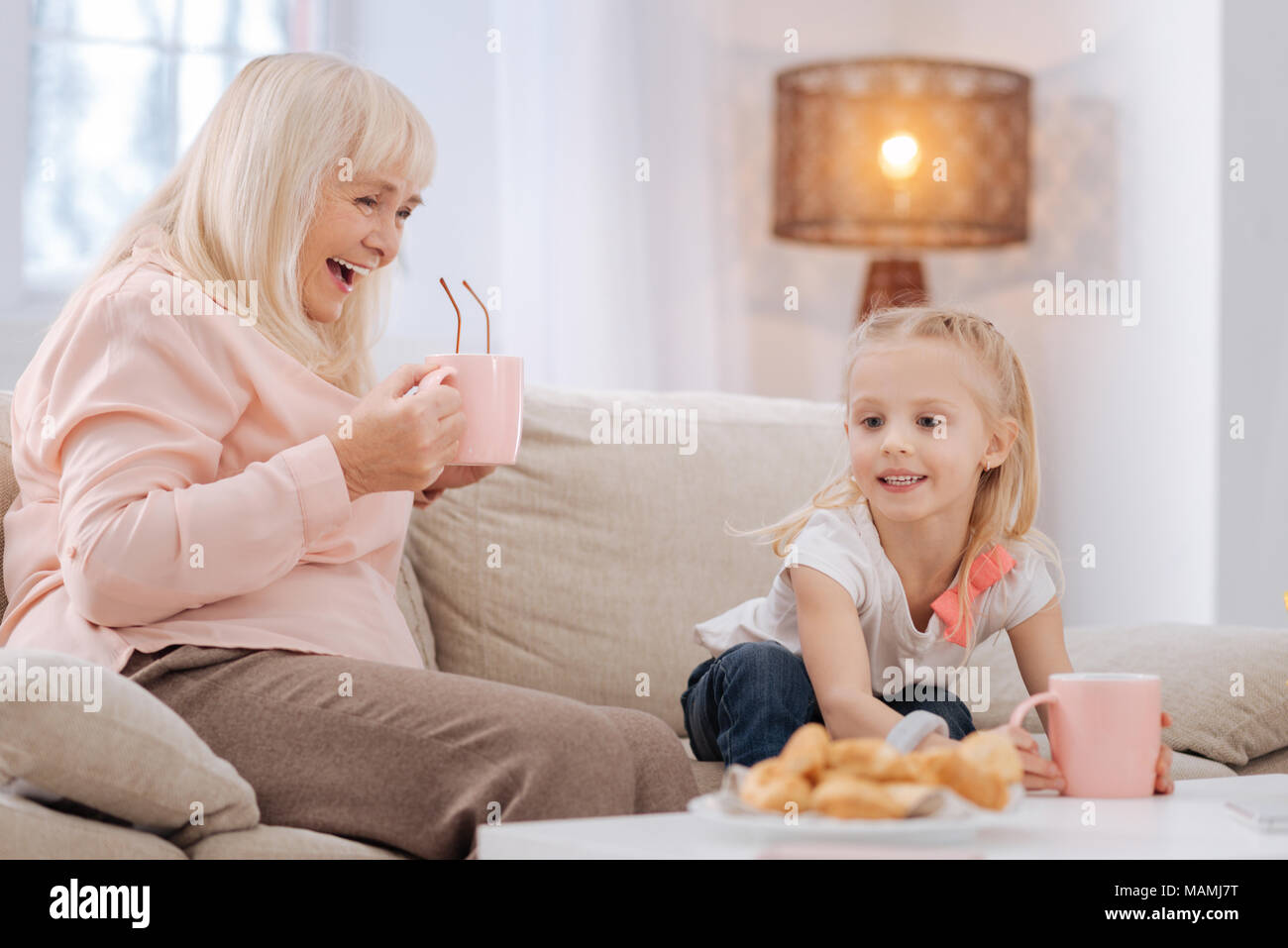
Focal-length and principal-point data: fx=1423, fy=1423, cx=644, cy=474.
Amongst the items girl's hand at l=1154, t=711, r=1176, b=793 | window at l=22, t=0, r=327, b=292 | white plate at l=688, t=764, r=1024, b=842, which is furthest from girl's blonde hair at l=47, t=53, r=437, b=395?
window at l=22, t=0, r=327, b=292

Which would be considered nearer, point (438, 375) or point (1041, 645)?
point (438, 375)

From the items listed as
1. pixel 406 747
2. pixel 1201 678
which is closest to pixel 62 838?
pixel 406 747

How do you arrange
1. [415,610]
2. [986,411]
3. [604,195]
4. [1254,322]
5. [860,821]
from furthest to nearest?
[604,195] → [1254,322] → [415,610] → [986,411] → [860,821]

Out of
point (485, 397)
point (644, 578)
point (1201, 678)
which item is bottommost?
point (1201, 678)

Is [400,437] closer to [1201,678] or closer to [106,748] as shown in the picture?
[106,748]

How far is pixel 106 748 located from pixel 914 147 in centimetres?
208

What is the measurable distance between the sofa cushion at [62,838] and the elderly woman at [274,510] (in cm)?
13

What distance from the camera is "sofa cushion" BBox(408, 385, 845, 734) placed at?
1793 mm

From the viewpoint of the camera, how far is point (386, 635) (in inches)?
53.9

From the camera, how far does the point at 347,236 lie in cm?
144

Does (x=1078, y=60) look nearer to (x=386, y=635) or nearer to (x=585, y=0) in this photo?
(x=585, y=0)

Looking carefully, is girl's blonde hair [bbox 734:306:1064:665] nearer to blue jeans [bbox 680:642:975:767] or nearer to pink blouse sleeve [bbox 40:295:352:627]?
blue jeans [bbox 680:642:975:767]

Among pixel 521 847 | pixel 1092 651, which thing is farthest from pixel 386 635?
pixel 1092 651

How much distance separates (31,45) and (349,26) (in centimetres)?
58
